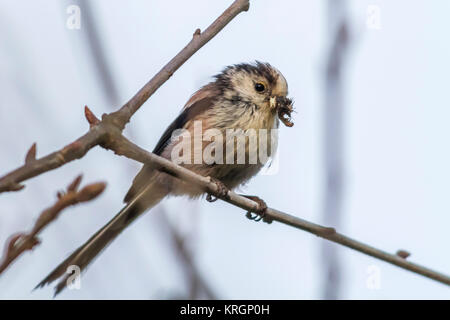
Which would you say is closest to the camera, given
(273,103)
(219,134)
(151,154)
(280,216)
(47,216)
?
(47,216)

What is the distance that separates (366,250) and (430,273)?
0.31 metres

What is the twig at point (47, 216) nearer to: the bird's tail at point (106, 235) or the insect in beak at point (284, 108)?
the bird's tail at point (106, 235)

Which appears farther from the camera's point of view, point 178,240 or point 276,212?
point 276,212

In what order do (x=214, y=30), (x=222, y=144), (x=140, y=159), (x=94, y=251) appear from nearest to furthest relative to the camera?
(x=140, y=159), (x=214, y=30), (x=94, y=251), (x=222, y=144)

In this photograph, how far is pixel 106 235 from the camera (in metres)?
4.12

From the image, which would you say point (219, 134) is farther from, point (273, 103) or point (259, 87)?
point (259, 87)

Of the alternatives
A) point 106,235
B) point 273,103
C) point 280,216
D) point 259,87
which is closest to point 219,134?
point 273,103

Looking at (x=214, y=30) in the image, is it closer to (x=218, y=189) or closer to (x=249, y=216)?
(x=218, y=189)

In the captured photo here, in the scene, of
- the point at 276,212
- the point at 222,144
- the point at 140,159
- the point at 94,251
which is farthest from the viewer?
the point at 222,144

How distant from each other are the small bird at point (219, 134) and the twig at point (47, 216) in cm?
234

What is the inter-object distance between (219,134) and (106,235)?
1.13 m

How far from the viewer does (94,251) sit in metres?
3.85
